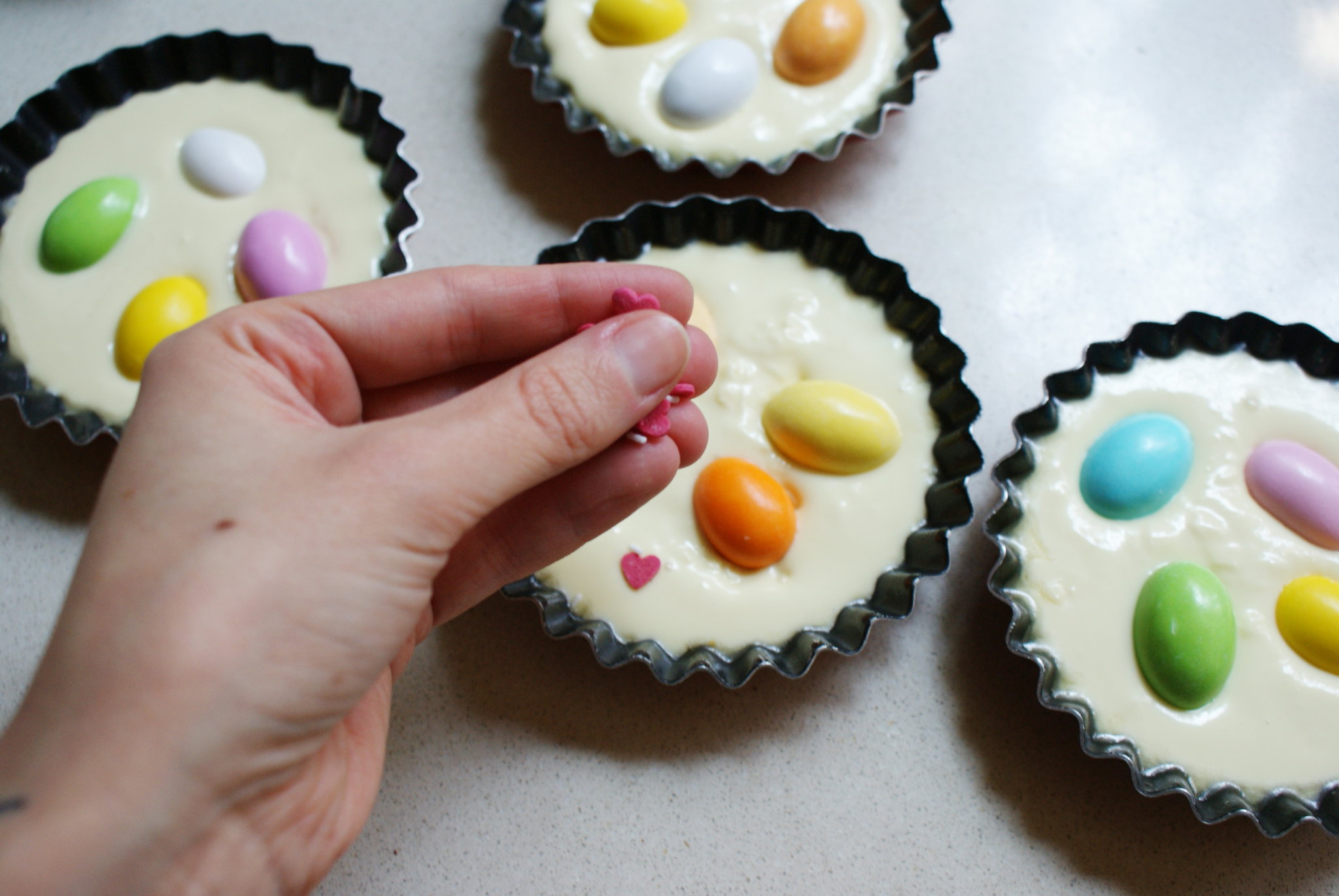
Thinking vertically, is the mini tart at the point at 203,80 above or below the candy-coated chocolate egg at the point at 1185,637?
above

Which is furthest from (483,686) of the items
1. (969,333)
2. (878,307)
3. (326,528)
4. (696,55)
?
(696,55)

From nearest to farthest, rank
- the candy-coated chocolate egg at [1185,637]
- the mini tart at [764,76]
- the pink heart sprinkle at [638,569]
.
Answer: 1. the candy-coated chocolate egg at [1185,637]
2. the pink heart sprinkle at [638,569]
3. the mini tart at [764,76]

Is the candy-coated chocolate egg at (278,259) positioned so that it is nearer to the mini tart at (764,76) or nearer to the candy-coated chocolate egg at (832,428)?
the mini tart at (764,76)

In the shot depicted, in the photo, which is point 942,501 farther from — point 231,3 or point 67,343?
point 231,3

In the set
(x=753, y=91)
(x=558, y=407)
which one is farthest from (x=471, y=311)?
(x=753, y=91)

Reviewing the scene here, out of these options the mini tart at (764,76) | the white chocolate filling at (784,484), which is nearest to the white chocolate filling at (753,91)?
the mini tart at (764,76)

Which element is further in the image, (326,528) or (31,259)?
(31,259)
